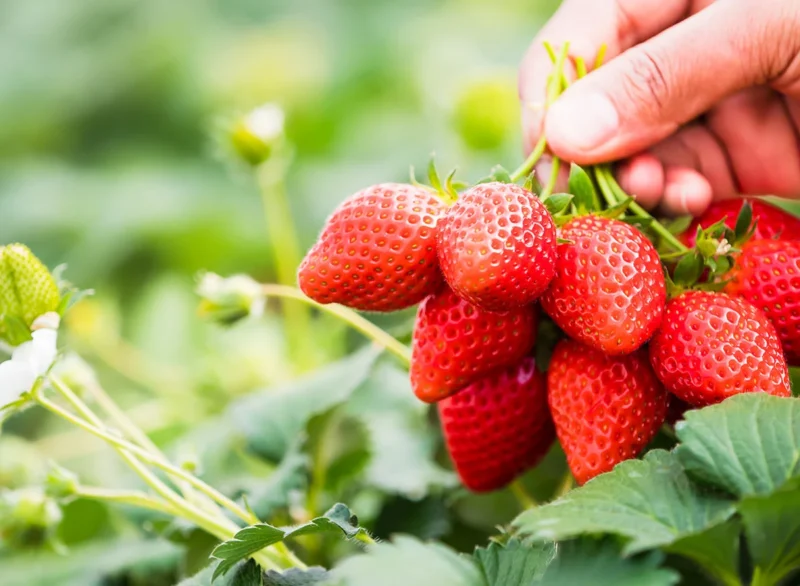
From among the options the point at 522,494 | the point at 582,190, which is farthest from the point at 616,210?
the point at 522,494

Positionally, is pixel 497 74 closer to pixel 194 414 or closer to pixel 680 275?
pixel 194 414

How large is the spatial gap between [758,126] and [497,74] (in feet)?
1.75

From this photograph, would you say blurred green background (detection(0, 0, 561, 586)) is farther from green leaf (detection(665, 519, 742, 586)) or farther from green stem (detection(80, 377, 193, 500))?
green leaf (detection(665, 519, 742, 586))

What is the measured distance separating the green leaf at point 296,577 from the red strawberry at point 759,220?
1.03ft

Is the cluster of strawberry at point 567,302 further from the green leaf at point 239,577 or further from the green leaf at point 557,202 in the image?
the green leaf at point 239,577

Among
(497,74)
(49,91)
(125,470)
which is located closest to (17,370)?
(125,470)

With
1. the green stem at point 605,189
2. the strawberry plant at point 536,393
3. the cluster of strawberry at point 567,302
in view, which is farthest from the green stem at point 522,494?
the green stem at point 605,189

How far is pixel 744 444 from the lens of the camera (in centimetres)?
43

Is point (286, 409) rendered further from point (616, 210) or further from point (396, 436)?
point (616, 210)

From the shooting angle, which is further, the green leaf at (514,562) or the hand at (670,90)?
the hand at (670,90)

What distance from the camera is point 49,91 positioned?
257 cm

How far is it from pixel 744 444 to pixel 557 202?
19 centimetres

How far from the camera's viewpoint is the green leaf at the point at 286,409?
729 mm

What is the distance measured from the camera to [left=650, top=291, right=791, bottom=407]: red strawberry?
0.50m
